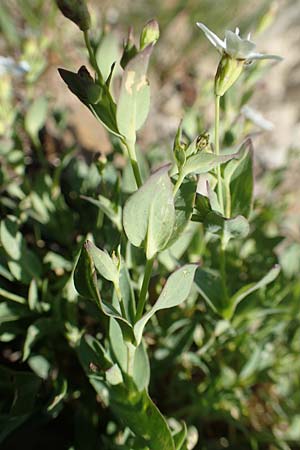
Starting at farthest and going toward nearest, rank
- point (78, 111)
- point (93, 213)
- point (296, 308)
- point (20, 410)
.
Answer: point (78, 111)
point (93, 213)
point (296, 308)
point (20, 410)

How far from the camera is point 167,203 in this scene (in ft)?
2.42

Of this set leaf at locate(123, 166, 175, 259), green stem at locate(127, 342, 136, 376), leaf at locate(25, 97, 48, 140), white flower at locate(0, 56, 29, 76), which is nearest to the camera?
leaf at locate(123, 166, 175, 259)

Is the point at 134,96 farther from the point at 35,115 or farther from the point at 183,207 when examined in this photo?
the point at 35,115

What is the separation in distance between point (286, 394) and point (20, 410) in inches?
28.3

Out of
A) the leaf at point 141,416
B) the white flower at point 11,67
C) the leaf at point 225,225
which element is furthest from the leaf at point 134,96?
the white flower at point 11,67

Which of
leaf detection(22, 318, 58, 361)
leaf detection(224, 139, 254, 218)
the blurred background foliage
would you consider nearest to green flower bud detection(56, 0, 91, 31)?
the blurred background foliage

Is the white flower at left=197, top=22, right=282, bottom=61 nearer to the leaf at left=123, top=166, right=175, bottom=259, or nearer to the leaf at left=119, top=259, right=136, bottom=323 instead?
the leaf at left=123, top=166, right=175, bottom=259

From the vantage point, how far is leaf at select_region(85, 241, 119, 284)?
734 millimetres

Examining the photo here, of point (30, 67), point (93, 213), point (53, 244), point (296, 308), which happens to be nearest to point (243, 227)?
point (296, 308)

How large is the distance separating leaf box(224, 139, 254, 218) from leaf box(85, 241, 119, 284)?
28 cm

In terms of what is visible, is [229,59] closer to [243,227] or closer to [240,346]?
[243,227]

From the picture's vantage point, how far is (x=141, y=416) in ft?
2.91

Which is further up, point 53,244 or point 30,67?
point 30,67

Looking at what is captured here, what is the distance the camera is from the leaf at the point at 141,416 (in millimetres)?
860
